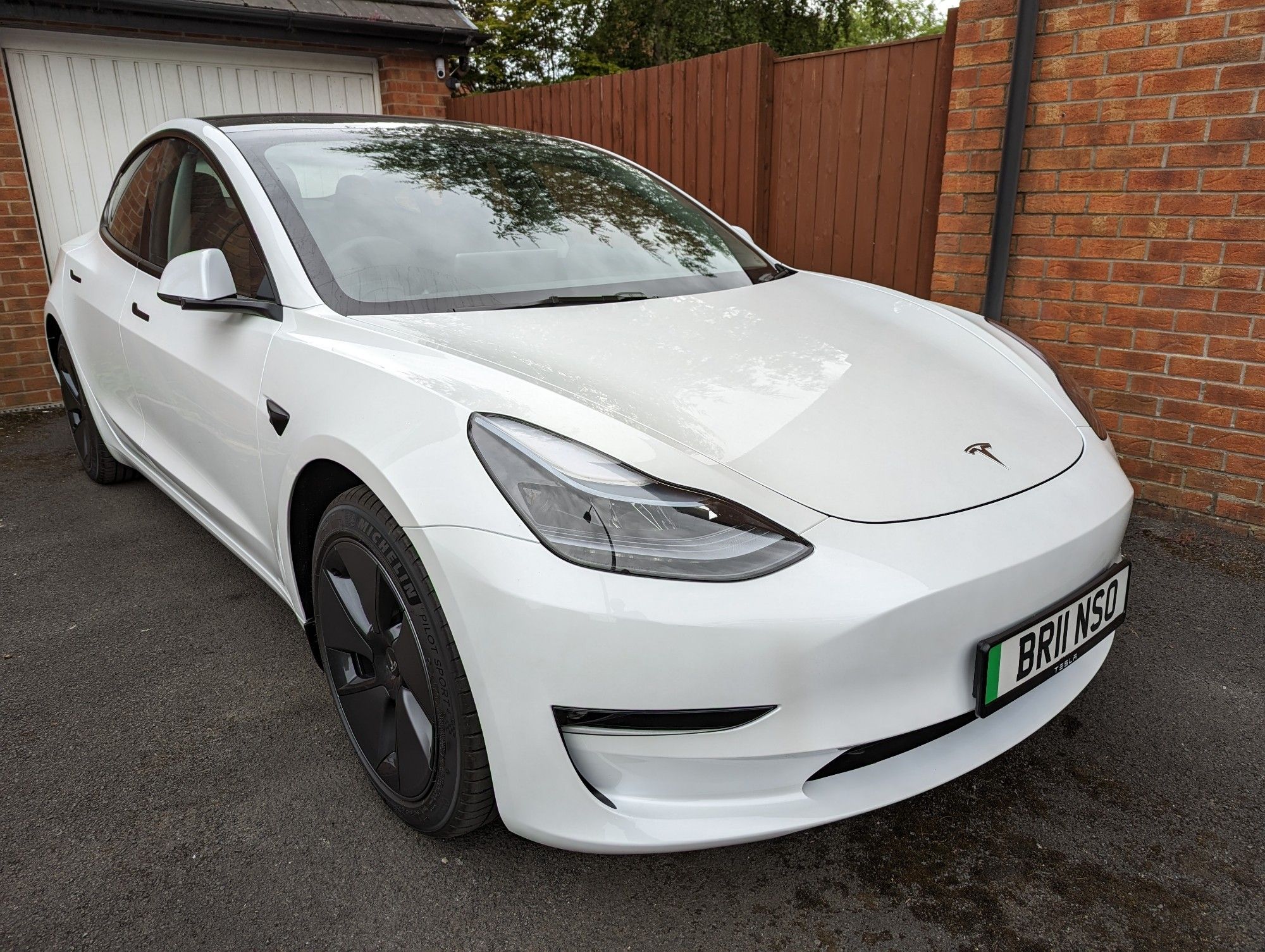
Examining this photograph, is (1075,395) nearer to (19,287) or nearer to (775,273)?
(775,273)

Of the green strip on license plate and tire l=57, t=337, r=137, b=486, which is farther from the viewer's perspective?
tire l=57, t=337, r=137, b=486

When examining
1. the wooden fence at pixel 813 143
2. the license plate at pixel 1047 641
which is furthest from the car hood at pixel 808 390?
the wooden fence at pixel 813 143

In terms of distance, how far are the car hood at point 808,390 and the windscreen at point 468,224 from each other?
172mm

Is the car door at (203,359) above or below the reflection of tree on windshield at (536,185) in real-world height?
below

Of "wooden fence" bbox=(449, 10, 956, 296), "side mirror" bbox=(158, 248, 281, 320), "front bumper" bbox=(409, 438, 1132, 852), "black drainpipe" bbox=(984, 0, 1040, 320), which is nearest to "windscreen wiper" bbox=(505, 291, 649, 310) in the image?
"side mirror" bbox=(158, 248, 281, 320)

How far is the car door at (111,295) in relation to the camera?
10.4 ft

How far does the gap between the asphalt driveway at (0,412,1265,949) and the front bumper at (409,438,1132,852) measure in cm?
30

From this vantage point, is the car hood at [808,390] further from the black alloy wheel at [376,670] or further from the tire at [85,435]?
the tire at [85,435]

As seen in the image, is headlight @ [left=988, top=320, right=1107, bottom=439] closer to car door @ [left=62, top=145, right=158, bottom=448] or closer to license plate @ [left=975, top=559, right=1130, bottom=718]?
license plate @ [left=975, top=559, right=1130, bottom=718]

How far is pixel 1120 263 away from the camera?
3.65 meters

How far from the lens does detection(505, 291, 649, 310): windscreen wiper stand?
2244 mm

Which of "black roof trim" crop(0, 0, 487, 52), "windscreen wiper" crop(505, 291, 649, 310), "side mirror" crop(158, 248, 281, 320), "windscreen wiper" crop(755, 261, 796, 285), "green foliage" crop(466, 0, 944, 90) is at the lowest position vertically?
"windscreen wiper" crop(755, 261, 796, 285)

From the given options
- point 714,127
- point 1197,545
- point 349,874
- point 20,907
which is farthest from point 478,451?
point 714,127

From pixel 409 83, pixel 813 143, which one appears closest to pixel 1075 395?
pixel 813 143
